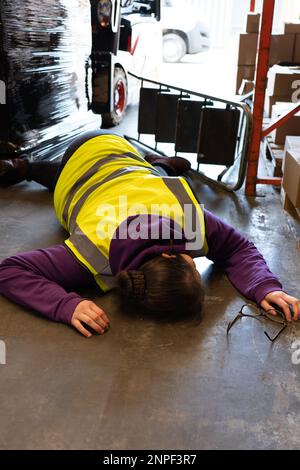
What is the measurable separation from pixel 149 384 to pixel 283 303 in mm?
720

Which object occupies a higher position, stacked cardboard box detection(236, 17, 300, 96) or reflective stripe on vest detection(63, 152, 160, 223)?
stacked cardboard box detection(236, 17, 300, 96)

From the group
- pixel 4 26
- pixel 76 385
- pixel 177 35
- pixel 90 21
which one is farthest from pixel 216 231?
pixel 177 35

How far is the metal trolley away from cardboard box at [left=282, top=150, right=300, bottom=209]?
1.34 feet

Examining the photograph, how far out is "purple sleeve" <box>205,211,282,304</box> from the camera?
2358 millimetres

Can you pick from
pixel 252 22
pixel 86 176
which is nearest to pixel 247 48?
pixel 252 22

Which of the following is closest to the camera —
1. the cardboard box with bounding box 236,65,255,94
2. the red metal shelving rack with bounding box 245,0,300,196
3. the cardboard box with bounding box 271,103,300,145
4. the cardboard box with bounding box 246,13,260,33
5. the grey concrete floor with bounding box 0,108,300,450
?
the grey concrete floor with bounding box 0,108,300,450

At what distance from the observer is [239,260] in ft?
8.23

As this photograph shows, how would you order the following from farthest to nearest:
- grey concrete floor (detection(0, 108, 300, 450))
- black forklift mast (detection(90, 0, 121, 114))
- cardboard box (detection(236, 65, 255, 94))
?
1. cardboard box (detection(236, 65, 255, 94))
2. black forklift mast (detection(90, 0, 121, 114))
3. grey concrete floor (detection(0, 108, 300, 450))

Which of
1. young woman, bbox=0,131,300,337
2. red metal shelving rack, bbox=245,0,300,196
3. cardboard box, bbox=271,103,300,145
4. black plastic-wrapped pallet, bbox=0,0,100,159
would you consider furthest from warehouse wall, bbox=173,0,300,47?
young woman, bbox=0,131,300,337

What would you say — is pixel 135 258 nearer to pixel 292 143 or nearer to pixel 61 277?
pixel 61 277

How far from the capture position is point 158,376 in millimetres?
1886

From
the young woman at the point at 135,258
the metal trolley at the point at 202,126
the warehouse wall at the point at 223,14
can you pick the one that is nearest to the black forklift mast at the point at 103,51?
the metal trolley at the point at 202,126

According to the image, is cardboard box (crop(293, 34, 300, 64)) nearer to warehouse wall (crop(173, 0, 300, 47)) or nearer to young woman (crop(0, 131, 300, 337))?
young woman (crop(0, 131, 300, 337))
